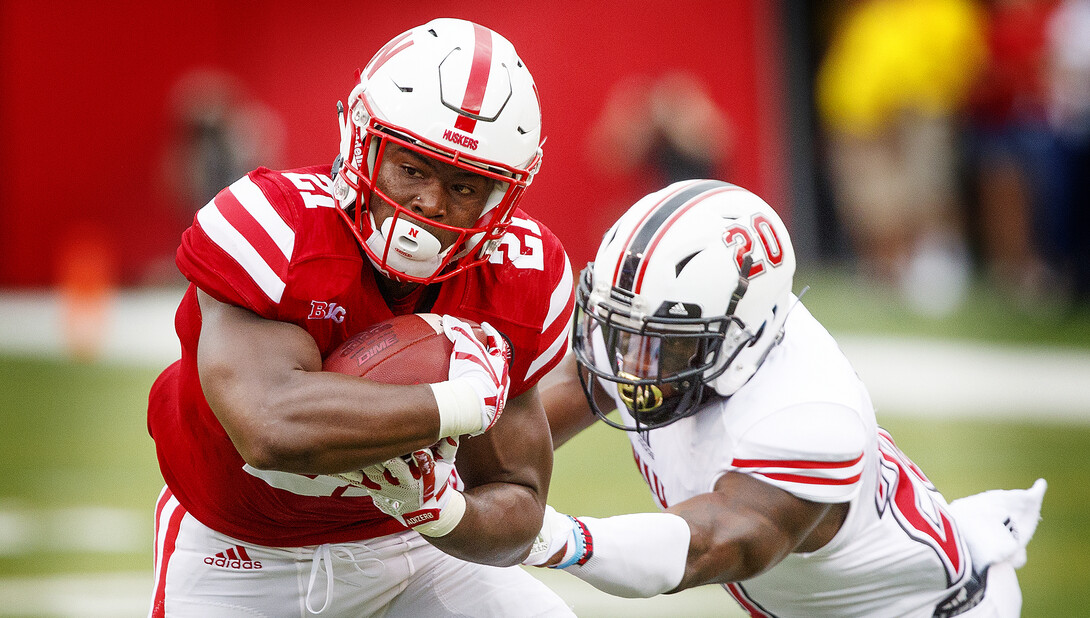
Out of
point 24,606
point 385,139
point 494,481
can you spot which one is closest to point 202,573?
point 494,481

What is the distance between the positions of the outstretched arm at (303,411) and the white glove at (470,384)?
1.3 inches

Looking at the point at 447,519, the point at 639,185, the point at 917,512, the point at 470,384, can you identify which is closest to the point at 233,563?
the point at 447,519

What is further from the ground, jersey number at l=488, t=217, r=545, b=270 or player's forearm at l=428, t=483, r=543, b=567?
jersey number at l=488, t=217, r=545, b=270

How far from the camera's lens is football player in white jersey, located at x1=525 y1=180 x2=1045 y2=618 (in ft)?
9.36

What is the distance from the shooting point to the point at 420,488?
8.59ft

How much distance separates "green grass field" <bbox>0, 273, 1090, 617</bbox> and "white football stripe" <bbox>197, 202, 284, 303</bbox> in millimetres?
2730

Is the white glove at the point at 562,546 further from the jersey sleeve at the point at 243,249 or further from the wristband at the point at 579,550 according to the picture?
the jersey sleeve at the point at 243,249

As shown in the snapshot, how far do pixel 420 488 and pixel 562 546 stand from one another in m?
0.39

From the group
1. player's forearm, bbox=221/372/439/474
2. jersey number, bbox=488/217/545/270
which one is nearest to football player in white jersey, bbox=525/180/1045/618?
jersey number, bbox=488/217/545/270

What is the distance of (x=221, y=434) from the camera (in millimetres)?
2914

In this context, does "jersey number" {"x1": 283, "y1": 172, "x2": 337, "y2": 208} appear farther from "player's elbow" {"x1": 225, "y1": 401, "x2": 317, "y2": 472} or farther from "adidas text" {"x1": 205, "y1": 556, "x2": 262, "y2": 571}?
"adidas text" {"x1": 205, "y1": 556, "x2": 262, "y2": 571}

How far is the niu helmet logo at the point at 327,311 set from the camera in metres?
2.72

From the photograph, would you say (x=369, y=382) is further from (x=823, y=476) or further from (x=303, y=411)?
(x=823, y=476)

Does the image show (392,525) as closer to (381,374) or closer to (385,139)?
(381,374)
